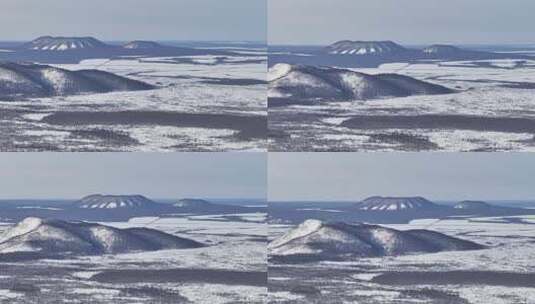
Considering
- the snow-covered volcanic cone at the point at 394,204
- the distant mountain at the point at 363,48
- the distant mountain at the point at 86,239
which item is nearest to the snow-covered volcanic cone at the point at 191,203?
the distant mountain at the point at 86,239

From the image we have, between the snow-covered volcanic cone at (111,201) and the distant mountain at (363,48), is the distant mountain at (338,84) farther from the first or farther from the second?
the snow-covered volcanic cone at (111,201)

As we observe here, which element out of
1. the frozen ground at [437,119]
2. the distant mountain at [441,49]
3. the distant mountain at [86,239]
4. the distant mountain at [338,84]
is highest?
the distant mountain at [441,49]

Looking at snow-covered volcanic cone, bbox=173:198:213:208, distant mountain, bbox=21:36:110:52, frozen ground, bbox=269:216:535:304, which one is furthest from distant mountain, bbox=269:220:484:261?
distant mountain, bbox=21:36:110:52

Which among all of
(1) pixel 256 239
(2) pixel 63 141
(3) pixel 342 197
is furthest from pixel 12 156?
(3) pixel 342 197

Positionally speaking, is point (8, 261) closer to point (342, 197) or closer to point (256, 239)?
point (256, 239)

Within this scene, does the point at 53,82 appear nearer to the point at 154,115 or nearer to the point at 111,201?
the point at 154,115

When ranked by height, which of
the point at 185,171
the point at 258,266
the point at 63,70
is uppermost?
the point at 63,70

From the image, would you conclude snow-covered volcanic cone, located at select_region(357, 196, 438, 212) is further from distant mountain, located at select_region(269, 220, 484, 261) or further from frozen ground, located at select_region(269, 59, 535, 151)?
frozen ground, located at select_region(269, 59, 535, 151)
